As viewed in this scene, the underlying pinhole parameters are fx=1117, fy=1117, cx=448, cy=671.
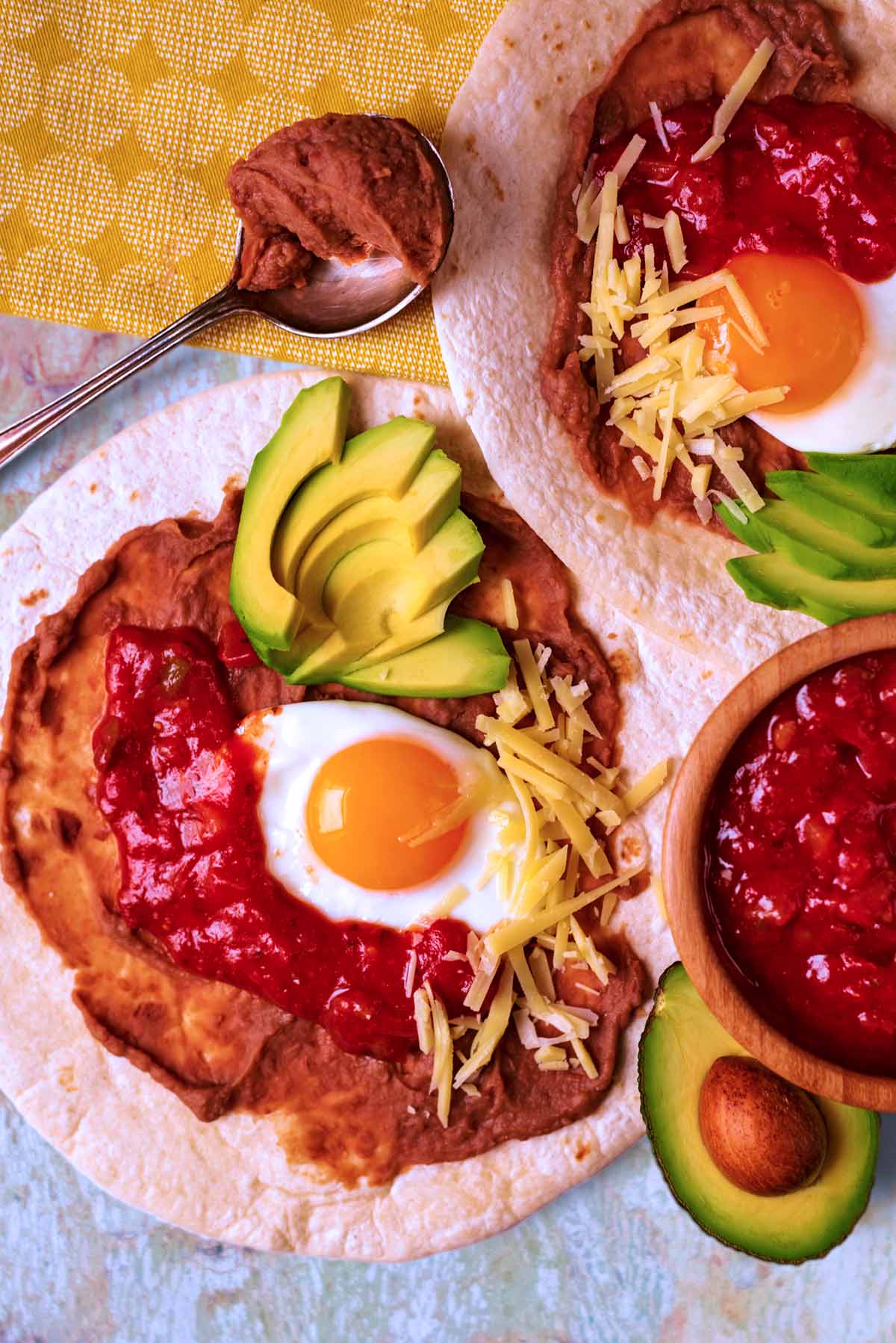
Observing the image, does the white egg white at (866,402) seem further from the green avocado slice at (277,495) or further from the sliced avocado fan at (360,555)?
the green avocado slice at (277,495)

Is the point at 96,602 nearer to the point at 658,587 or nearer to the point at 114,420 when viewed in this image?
the point at 114,420

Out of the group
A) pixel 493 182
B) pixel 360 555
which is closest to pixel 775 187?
pixel 493 182

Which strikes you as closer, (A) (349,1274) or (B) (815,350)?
(B) (815,350)

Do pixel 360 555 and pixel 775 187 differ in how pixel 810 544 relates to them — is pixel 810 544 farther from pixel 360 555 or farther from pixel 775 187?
pixel 360 555

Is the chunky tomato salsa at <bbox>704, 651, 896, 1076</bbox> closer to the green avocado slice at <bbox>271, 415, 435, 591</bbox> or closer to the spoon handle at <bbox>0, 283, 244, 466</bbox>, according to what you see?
the green avocado slice at <bbox>271, 415, 435, 591</bbox>

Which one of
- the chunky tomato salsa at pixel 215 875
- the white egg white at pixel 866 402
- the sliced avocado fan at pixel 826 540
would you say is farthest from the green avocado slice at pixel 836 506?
the chunky tomato salsa at pixel 215 875

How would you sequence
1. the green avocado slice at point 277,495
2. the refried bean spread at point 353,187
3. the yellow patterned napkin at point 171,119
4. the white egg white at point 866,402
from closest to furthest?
1. the refried bean spread at point 353,187
2. the green avocado slice at point 277,495
3. the white egg white at point 866,402
4. the yellow patterned napkin at point 171,119
